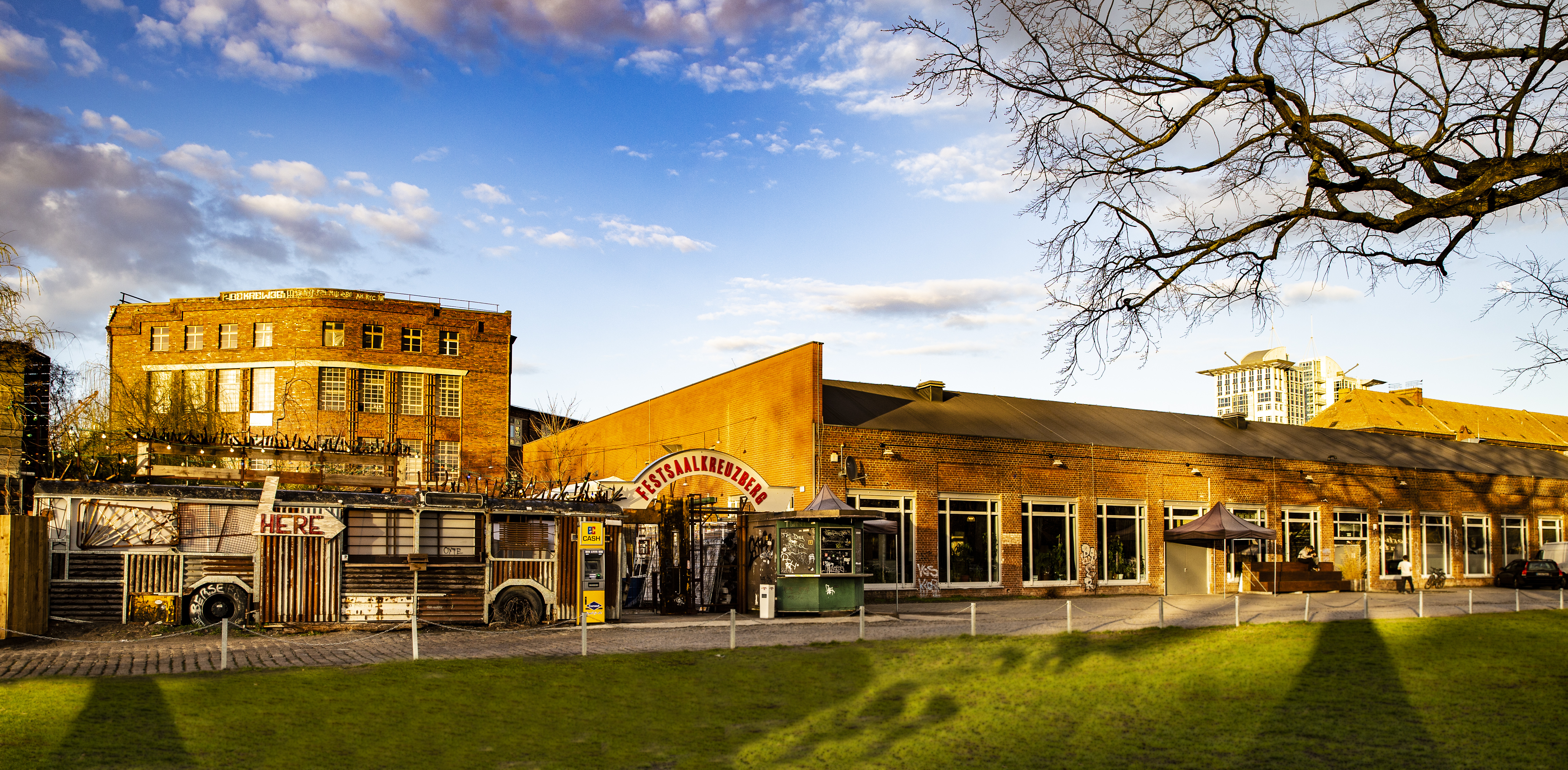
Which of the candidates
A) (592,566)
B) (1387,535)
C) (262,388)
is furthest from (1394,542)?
(262,388)

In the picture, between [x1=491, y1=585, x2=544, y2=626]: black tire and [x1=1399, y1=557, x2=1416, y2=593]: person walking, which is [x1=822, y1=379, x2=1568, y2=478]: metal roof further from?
[x1=491, y1=585, x2=544, y2=626]: black tire

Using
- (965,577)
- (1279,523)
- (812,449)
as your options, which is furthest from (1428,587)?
(812,449)

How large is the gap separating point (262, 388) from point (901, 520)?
35337 millimetres

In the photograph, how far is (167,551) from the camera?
60.2 ft

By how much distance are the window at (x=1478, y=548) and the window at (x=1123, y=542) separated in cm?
1747

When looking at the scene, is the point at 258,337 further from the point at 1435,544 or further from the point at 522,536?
the point at 1435,544

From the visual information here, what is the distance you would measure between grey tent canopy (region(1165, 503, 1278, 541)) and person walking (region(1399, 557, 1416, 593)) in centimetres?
863

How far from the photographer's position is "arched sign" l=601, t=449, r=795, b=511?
26.6 metres

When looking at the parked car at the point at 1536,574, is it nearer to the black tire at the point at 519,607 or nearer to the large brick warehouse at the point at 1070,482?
the large brick warehouse at the point at 1070,482

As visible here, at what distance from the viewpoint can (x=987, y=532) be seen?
32.6 m

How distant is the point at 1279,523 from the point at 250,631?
32.9m

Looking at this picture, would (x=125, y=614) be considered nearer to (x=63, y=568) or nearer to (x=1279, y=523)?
(x=63, y=568)

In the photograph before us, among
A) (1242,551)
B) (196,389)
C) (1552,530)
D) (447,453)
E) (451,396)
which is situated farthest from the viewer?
(451,396)

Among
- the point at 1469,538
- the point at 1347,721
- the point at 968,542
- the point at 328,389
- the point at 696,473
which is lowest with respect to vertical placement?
the point at 1469,538
